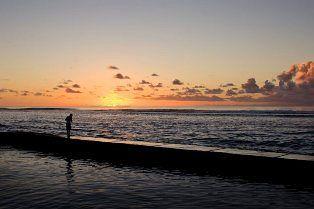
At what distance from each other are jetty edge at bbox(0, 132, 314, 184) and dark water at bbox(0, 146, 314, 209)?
1734 mm

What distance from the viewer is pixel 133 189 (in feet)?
40.2

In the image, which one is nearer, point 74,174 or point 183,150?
point 74,174

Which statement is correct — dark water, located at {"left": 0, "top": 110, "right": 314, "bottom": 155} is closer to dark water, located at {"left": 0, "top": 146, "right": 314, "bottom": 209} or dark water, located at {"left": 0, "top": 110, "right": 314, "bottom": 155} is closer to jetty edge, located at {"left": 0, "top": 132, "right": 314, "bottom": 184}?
jetty edge, located at {"left": 0, "top": 132, "right": 314, "bottom": 184}

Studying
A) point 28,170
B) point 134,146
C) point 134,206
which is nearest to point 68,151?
point 134,146

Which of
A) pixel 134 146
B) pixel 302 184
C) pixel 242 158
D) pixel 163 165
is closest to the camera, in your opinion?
pixel 302 184

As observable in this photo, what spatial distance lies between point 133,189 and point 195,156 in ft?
19.8

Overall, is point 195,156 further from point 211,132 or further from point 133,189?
point 211,132

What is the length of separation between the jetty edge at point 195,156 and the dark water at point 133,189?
1734 mm

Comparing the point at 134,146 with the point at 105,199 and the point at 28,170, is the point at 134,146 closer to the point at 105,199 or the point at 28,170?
the point at 28,170

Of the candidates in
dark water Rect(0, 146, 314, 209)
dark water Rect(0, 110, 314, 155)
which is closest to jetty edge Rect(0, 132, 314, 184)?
dark water Rect(0, 146, 314, 209)

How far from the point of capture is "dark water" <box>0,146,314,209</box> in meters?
10.4

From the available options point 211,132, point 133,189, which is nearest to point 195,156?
point 133,189

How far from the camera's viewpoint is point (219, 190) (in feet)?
39.8

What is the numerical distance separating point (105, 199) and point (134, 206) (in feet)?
3.90
